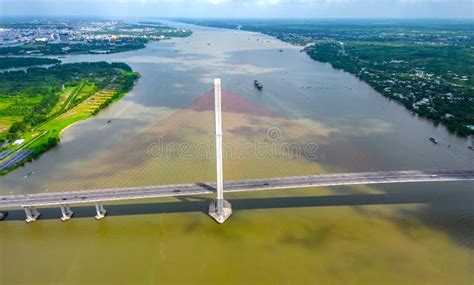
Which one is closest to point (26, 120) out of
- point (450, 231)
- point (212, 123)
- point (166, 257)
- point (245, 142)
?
point (212, 123)

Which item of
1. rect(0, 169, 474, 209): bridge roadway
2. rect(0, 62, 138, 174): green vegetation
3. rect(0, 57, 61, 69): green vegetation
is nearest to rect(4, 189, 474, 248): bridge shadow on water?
rect(0, 169, 474, 209): bridge roadway

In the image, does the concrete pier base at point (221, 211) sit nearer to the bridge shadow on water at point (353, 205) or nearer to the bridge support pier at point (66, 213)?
the bridge shadow on water at point (353, 205)

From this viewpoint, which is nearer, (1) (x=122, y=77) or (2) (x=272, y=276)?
(2) (x=272, y=276)

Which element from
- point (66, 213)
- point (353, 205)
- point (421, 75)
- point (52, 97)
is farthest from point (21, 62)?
point (421, 75)

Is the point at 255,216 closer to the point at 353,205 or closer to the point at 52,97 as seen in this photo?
the point at 353,205

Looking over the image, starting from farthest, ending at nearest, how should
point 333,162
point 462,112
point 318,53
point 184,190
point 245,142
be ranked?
point 318,53 → point 462,112 → point 245,142 → point 333,162 → point 184,190

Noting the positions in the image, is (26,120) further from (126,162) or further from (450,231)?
(450,231)
